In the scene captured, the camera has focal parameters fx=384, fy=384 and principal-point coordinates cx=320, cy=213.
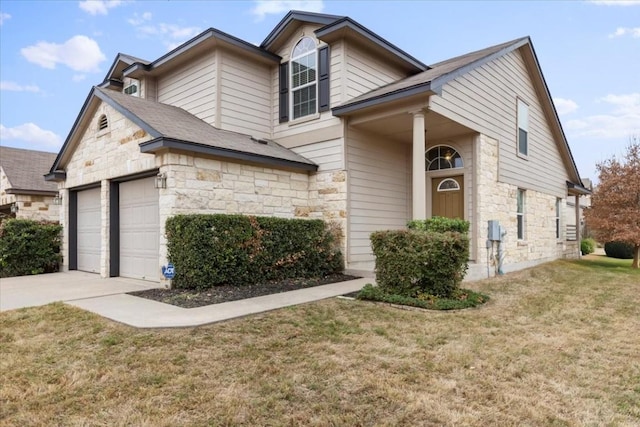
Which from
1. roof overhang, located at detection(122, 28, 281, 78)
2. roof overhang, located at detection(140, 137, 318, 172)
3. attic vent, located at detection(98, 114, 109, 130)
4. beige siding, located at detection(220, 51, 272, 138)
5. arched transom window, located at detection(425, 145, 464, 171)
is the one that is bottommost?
roof overhang, located at detection(140, 137, 318, 172)

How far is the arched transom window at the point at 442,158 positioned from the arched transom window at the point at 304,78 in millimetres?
3497

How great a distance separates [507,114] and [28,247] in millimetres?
13536

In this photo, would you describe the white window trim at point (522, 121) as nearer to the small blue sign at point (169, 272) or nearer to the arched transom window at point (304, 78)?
the arched transom window at point (304, 78)

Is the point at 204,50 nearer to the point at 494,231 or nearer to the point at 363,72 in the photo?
the point at 363,72

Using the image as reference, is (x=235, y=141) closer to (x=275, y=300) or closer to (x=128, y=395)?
(x=275, y=300)

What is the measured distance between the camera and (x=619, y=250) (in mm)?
18875

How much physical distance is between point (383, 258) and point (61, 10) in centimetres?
1288

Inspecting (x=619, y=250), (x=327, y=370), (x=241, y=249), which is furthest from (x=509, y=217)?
(x=619, y=250)

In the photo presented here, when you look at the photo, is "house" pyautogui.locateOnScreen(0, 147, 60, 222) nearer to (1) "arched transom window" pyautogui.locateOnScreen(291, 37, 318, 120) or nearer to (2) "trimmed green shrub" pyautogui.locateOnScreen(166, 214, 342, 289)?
(2) "trimmed green shrub" pyautogui.locateOnScreen(166, 214, 342, 289)

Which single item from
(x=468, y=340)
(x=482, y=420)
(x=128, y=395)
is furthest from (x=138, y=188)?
(x=482, y=420)

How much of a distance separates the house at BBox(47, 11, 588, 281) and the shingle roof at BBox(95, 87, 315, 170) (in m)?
0.05

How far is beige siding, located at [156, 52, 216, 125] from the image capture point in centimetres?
988

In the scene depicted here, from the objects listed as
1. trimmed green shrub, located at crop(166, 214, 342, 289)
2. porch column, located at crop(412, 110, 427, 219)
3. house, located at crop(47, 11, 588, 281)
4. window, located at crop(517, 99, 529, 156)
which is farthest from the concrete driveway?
window, located at crop(517, 99, 529, 156)

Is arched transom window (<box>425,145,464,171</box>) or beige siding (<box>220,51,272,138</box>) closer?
beige siding (<box>220,51,272,138</box>)
